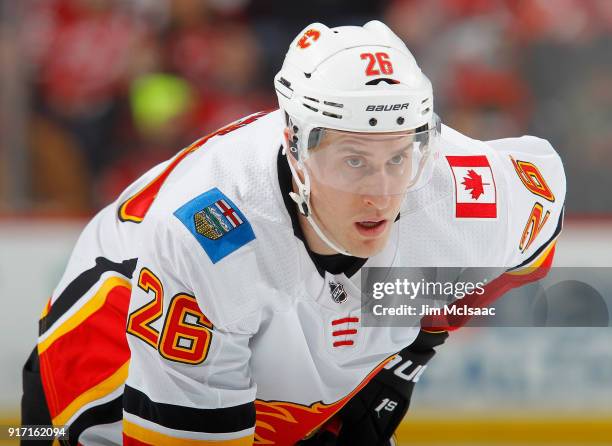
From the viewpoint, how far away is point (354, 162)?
75.9 inches

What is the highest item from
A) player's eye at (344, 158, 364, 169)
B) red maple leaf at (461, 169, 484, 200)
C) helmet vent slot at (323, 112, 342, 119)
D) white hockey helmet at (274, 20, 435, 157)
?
white hockey helmet at (274, 20, 435, 157)

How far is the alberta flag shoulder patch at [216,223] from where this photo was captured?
1.91m

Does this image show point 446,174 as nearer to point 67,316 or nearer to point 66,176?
point 67,316

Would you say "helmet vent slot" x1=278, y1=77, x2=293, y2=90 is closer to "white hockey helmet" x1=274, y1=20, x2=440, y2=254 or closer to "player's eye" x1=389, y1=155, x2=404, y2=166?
"white hockey helmet" x1=274, y1=20, x2=440, y2=254

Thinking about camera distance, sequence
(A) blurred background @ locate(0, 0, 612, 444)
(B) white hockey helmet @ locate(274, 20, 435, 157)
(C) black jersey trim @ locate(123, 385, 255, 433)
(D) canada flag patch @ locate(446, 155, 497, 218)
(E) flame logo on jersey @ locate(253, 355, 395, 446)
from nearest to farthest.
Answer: (B) white hockey helmet @ locate(274, 20, 435, 157) < (C) black jersey trim @ locate(123, 385, 255, 433) < (D) canada flag patch @ locate(446, 155, 497, 218) < (E) flame logo on jersey @ locate(253, 355, 395, 446) < (A) blurred background @ locate(0, 0, 612, 444)

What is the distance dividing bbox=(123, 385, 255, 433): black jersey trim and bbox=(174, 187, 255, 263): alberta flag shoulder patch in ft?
0.99

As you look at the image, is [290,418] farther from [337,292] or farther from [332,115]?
[332,115]

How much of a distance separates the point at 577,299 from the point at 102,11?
7.37 ft

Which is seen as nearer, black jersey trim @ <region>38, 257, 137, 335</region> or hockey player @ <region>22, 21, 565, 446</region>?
hockey player @ <region>22, 21, 565, 446</region>

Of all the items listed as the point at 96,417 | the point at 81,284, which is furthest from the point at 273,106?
the point at 96,417

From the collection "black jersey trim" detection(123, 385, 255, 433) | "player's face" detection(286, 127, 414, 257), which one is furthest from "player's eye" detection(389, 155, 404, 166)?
"black jersey trim" detection(123, 385, 255, 433)

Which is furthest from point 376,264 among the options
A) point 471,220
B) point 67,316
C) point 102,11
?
point 102,11

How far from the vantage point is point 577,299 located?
111 inches

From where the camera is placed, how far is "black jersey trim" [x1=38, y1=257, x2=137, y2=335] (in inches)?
90.6
